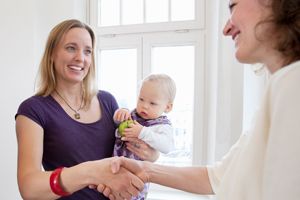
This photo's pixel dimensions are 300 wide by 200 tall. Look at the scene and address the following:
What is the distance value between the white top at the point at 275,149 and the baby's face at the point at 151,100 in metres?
0.72

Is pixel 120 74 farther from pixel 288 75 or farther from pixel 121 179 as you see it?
pixel 288 75

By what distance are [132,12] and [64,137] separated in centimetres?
139

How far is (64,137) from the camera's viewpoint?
4.19 feet

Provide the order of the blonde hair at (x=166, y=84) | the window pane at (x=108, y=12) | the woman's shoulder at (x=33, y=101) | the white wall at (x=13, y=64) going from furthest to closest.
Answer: the window pane at (x=108, y=12) < the white wall at (x=13, y=64) < the blonde hair at (x=166, y=84) < the woman's shoulder at (x=33, y=101)

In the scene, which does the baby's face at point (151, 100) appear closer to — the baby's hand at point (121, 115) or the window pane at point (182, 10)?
the baby's hand at point (121, 115)

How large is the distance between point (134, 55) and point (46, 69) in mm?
1068

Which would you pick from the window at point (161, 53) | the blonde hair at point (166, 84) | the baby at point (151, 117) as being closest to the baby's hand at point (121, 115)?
the baby at point (151, 117)

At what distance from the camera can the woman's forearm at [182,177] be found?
1.14 meters

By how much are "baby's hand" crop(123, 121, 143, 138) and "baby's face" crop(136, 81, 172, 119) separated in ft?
0.34

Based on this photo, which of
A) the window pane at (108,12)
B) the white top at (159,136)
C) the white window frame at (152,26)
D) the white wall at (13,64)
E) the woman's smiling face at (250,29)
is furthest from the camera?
the window pane at (108,12)

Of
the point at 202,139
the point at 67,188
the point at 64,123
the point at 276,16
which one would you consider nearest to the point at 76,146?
the point at 64,123

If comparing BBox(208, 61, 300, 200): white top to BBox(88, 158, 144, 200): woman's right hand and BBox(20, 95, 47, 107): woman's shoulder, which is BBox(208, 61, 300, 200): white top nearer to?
BBox(88, 158, 144, 200): woman's right hand

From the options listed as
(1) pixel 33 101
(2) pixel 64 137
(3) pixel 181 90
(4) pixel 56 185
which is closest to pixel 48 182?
(4) pixel 56 185

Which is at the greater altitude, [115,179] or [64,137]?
[64,137]
